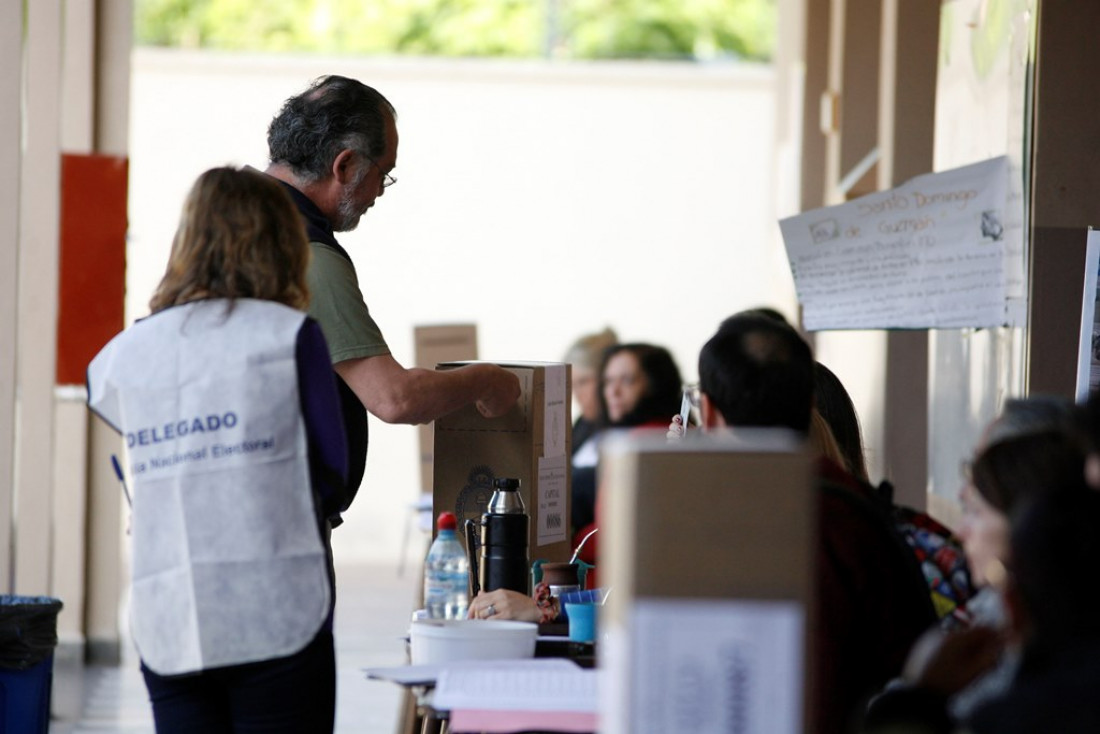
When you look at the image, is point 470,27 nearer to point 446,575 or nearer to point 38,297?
point 38,297

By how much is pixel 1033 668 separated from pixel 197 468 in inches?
47.4

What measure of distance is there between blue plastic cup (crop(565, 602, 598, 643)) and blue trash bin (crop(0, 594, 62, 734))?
153 cm

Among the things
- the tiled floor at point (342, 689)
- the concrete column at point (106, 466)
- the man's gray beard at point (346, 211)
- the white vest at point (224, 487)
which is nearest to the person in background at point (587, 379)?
the tiled floor at point (342, 689)

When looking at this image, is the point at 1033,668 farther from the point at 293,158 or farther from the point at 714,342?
the point at 293,158

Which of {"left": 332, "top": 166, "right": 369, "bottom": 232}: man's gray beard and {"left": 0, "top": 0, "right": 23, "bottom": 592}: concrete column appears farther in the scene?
{"left": 0, "top": 0, "right": 23, "bottom": 592}: concrete column

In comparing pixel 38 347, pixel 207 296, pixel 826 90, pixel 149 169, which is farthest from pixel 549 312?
pixel 207 296

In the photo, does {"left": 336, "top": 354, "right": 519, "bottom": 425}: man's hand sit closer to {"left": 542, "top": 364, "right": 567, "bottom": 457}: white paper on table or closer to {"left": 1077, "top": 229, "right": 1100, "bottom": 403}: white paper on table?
{"left": 542, "top": 364, "right": 567, "bottom": 457}: white paper on table

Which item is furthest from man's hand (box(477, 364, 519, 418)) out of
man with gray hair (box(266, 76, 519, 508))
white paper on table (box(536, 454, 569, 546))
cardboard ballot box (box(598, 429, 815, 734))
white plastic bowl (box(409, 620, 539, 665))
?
cardboard ballot box (box(598, 429, 815, 734))

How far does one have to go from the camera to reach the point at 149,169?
1084 cm

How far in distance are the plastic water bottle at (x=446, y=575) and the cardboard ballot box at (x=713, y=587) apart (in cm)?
125

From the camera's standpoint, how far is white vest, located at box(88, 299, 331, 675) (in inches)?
86.0

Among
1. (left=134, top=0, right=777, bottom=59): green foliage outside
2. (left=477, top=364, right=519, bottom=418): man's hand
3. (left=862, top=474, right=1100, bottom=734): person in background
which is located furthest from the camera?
(left=134, top=0, right=777, bottom=59): green foliage outside

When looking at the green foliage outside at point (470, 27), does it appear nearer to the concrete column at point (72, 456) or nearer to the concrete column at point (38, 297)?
the concrete column at point (72, 456)

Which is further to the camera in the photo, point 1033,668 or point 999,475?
point 999,475
